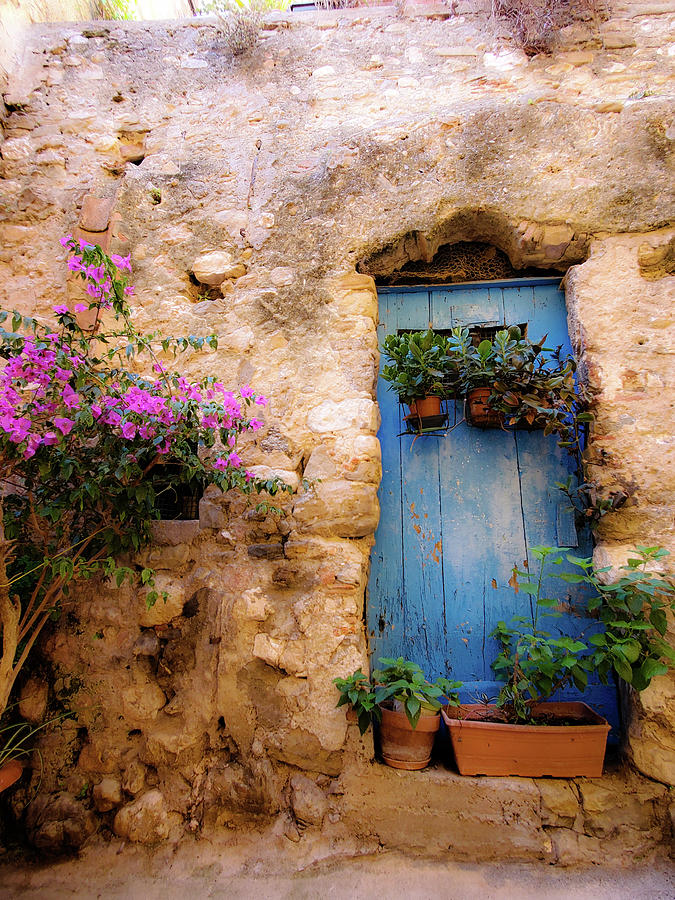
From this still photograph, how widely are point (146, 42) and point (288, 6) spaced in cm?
111

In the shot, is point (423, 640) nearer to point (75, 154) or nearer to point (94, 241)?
point (94, 241)

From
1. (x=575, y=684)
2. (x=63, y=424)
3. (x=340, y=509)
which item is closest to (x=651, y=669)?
(x=575, y=684)

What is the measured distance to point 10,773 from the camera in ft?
6.13

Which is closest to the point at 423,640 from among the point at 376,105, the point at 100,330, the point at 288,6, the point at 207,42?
the point at 100,330

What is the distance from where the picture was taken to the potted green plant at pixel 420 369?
223cm

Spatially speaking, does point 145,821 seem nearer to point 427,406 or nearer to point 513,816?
point 513,816

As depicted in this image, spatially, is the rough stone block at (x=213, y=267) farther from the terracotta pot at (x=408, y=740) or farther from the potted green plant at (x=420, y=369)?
the terracotta pot at (x=408, y=740)

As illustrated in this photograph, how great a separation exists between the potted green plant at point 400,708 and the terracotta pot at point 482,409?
3.40 ft

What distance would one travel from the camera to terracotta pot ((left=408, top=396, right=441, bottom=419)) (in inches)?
90.4

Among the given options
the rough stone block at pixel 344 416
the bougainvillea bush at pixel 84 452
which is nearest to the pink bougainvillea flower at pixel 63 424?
the bougainvillea bush at pixel 84 452

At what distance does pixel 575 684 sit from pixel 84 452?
1.93 m

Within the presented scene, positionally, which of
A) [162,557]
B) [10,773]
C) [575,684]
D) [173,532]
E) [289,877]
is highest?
[173,532]

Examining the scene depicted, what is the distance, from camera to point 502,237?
2568 millimetres

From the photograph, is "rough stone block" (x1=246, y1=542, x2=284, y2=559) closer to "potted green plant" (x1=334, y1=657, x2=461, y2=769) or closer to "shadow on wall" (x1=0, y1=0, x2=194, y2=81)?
"potted green plant" (x1=334, y1=657, x2=461, y2=769)
